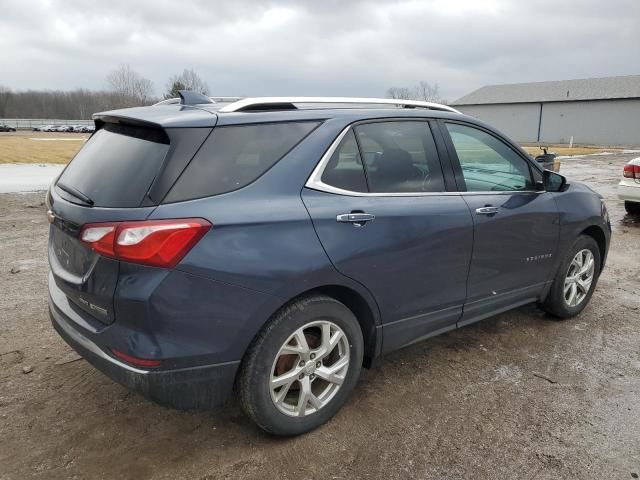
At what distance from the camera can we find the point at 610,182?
1520cm

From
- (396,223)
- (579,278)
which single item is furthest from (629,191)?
(396,223)

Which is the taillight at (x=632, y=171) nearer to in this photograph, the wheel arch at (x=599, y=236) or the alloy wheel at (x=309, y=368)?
the wheel arch at (x=599, y=236)

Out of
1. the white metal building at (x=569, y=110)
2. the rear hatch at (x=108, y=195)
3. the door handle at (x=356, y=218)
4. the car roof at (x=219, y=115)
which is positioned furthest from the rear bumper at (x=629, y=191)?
the white metal building at (x=569, y=110)

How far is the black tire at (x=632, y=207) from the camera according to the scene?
9.45 meters

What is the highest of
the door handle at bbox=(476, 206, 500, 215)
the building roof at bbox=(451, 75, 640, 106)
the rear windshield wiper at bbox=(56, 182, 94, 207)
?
the building roof at bbox=(451, 75, 640, 106)

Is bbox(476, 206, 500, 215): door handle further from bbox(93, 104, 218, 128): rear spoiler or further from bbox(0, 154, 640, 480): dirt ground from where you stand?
bbox(93, 104, 218, 128): rear spoiler

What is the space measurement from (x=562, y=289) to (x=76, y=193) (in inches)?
147

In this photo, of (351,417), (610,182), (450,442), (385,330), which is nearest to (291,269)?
(385,330)

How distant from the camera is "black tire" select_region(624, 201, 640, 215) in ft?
31.0

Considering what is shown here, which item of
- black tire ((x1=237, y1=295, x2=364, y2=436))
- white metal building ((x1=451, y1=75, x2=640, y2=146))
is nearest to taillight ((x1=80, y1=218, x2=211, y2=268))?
black tire ((x1=237, y1=295, x2=364, y2=436))

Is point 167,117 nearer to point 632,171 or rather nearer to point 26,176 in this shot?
point 632,171

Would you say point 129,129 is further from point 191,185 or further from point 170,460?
point 170,460

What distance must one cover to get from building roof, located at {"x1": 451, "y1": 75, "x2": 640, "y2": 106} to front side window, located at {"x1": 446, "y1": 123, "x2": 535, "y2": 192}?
2412 inches

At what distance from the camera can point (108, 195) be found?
242cm
